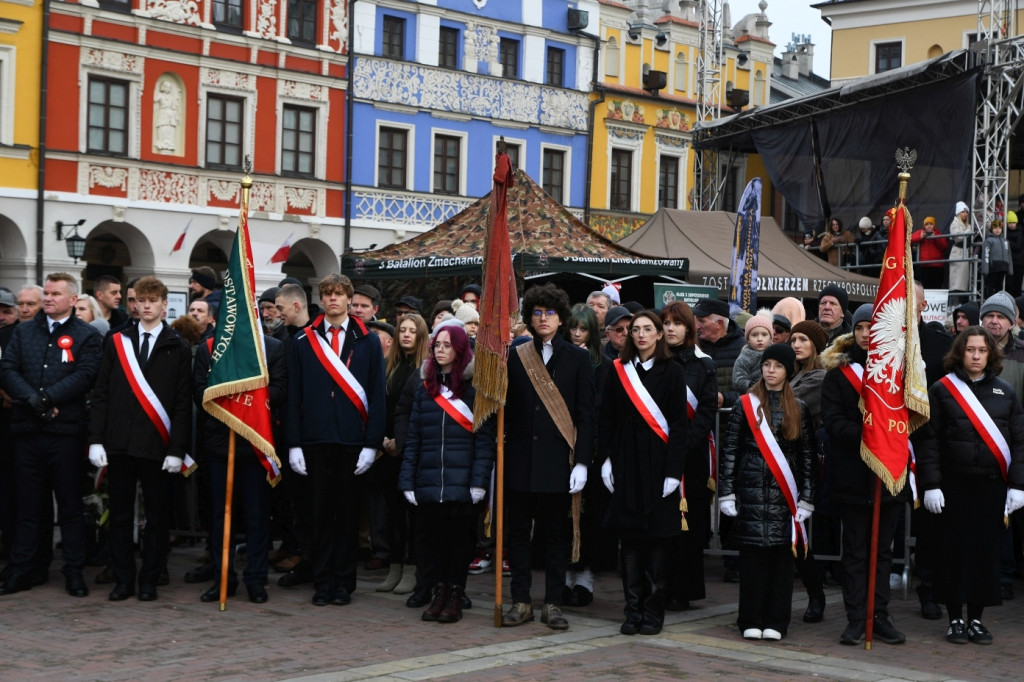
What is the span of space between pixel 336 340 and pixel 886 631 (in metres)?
3.77

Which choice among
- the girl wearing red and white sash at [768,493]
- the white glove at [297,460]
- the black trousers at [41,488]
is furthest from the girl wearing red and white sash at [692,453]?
the black trousers at [41,488]

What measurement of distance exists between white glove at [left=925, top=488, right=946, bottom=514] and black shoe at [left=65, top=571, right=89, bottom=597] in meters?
5.20

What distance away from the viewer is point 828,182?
27781 mm

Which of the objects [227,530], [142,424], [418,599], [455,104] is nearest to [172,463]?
[142,424]

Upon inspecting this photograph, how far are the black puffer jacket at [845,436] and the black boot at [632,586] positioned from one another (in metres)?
1.21

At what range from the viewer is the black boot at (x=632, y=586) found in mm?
8172

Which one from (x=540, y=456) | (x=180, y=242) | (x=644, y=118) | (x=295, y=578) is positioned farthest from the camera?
(x=644, y=118)

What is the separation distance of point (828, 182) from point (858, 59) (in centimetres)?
1494

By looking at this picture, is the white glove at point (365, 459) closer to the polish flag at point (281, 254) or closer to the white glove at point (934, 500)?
the white glove at point (934, 500)

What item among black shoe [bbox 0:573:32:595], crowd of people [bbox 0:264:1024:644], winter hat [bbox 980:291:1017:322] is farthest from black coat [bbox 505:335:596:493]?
black shoe [bbox 0:573:32:595]

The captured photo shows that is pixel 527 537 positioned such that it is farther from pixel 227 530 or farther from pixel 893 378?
pixel 893 378

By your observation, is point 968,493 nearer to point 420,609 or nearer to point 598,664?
point 598,664

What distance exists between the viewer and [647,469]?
8.23 meters

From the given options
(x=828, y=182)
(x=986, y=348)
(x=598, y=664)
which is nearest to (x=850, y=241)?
(x=828, y=182)
